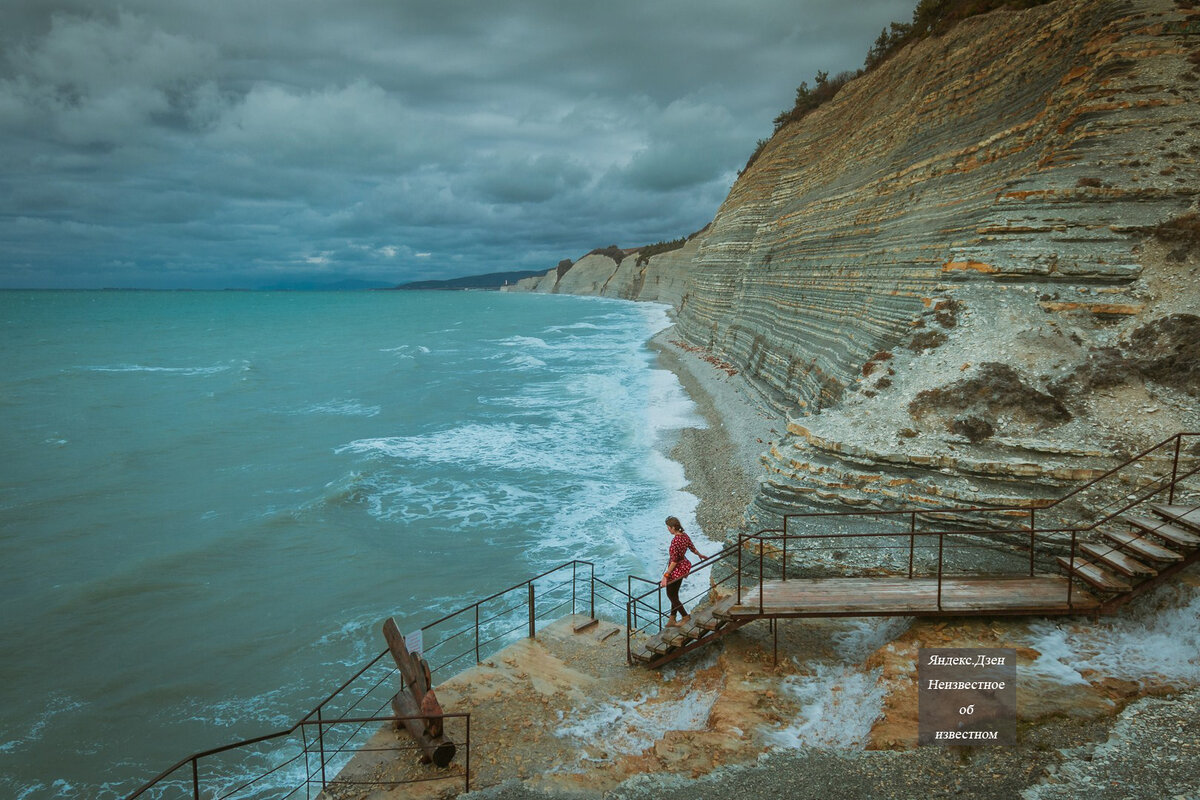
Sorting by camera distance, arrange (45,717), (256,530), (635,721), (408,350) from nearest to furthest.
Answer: (635,721) < (45,717) < (256,530) < (408,350)

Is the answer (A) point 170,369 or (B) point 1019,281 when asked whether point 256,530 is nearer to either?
(B) point 1019,281

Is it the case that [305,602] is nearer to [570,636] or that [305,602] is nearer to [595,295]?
[570,636]

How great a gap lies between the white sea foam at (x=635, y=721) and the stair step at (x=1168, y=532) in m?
5.74

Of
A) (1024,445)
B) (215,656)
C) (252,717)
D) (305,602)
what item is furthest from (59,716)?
(1024,445)

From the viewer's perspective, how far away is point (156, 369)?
4966 cm

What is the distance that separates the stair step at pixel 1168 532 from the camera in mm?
7457

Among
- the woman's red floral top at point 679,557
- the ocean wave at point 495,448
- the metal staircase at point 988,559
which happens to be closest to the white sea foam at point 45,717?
the metal staircase at point 988,559

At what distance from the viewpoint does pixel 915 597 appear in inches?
325

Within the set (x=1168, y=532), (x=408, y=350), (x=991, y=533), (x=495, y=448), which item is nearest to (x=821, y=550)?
(x=991, y=533)

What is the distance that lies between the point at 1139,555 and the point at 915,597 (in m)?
2.61

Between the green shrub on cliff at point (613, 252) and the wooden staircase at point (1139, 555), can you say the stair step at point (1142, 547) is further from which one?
the green shrub on cliff at point (613, 252)

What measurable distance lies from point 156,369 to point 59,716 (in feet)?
154

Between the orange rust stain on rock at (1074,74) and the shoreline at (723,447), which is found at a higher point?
the orange rust stain on rock at (1074,74)

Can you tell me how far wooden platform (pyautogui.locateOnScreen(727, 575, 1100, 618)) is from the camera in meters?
7.80
